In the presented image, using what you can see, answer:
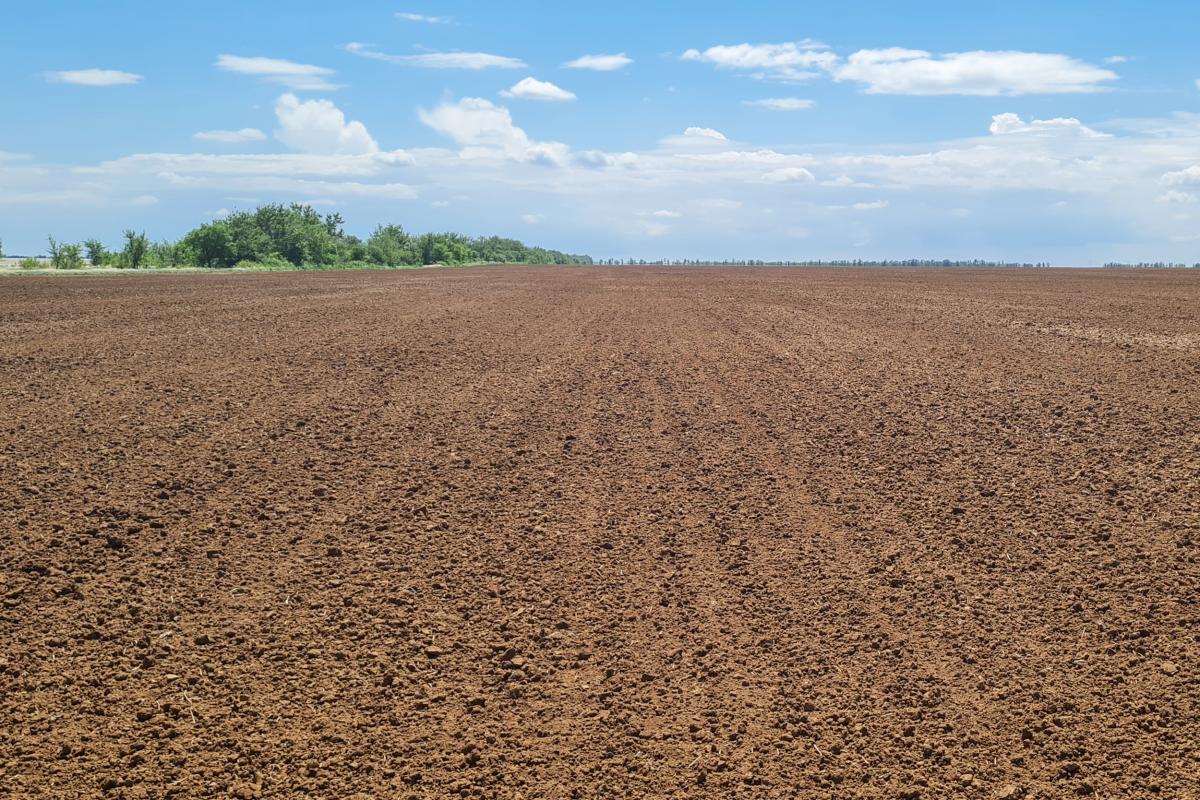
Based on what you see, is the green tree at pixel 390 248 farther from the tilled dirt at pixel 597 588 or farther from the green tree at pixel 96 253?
the tilled dirt at pixel 597 588

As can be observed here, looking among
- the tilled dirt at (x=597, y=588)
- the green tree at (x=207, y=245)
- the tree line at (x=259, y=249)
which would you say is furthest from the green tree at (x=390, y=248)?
the tilled dirt at (x=597, y=588)

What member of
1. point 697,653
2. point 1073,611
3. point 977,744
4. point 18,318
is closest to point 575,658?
point 697,653

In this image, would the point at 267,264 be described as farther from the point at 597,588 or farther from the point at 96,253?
the point at 597,588

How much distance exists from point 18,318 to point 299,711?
16857 millimetres

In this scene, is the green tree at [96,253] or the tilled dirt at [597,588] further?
the green tree at [96,253]

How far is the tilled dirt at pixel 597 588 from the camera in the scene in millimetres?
3646

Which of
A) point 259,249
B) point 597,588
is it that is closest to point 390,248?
point 259,249

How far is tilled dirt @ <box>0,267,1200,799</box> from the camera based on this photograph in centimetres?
365

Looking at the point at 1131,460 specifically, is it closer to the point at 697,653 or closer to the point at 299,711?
the point at 697,653

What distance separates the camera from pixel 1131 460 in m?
7.67

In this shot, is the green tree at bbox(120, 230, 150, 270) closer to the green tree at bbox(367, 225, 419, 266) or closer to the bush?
the bush

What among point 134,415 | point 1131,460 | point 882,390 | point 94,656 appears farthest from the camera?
point 882,390

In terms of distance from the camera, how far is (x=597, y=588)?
514cm

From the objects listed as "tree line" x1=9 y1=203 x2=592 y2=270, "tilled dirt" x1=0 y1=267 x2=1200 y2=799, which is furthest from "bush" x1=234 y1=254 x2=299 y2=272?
"tilled dirt" x1=0 y1=267 x2=1200 y2=799
